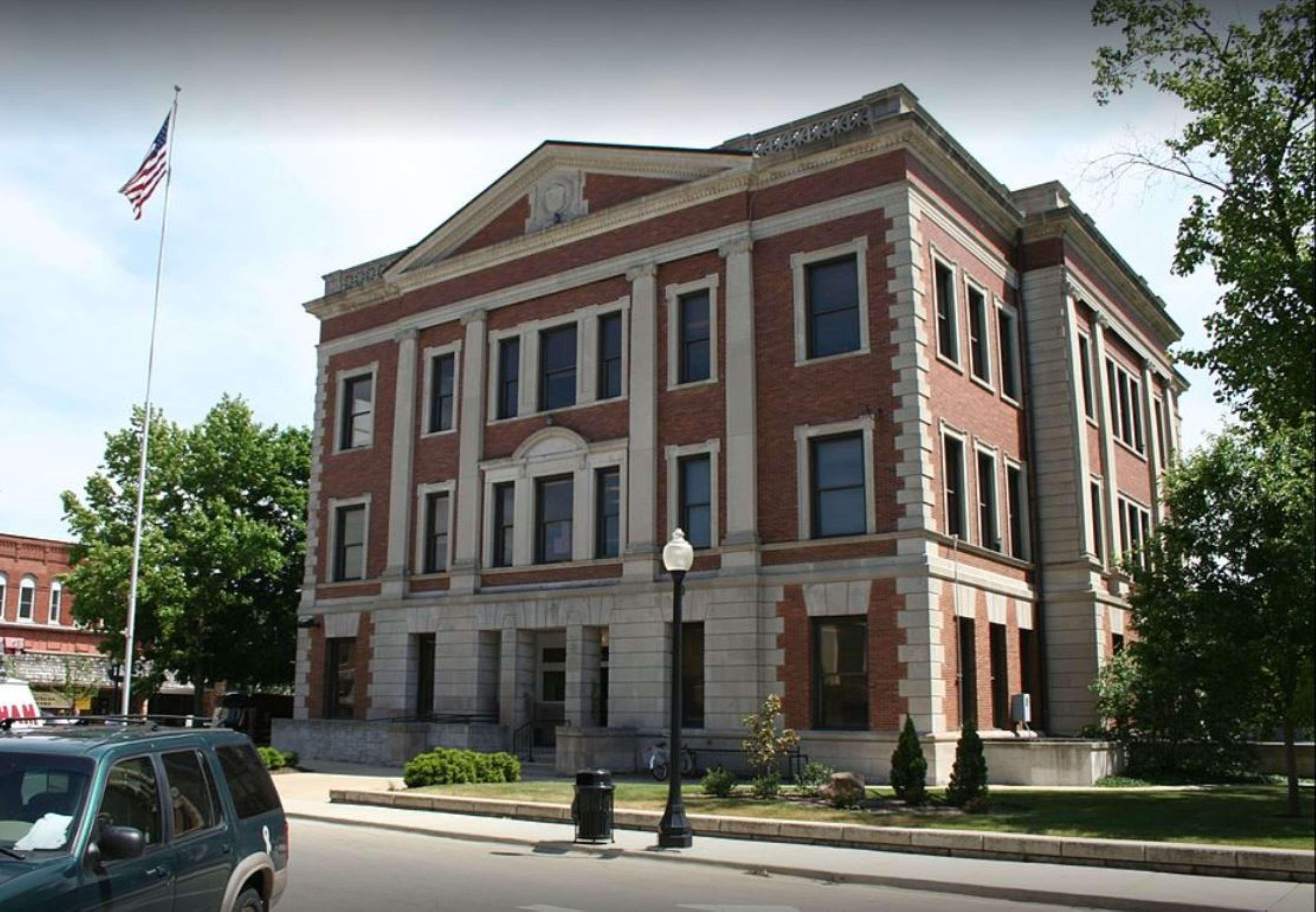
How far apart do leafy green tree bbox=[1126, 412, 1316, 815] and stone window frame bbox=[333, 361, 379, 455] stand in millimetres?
23685

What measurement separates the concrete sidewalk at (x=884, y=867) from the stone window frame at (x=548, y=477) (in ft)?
34.1

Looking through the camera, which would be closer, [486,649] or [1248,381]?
[1248,381]

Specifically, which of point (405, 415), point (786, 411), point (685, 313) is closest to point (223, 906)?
point (786, 411)

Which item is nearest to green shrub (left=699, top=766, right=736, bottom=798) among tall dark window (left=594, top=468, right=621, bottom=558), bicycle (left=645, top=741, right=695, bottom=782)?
bicycle (left=645, top=741, right=695, bottom=782)

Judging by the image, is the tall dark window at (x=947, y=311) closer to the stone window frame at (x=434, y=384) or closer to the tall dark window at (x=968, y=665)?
the tall dark window at (x=968, y=665)

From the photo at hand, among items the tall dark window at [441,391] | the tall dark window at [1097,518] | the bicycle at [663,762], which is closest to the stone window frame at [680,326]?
the tall dark window at [441,391]

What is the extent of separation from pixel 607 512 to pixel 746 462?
15.9ft

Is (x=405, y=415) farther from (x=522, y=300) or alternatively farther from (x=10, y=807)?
(x=10, y=807)

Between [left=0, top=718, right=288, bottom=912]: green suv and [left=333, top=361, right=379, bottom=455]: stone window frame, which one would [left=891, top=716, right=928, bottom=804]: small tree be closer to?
[left=0, top=718, right=288, bottom=912]: green suv

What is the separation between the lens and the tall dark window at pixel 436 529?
115 ft

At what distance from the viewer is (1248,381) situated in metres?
18.8

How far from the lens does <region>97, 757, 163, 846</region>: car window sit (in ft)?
24.0

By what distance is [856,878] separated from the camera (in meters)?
14.4

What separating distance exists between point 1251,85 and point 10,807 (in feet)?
63.5
